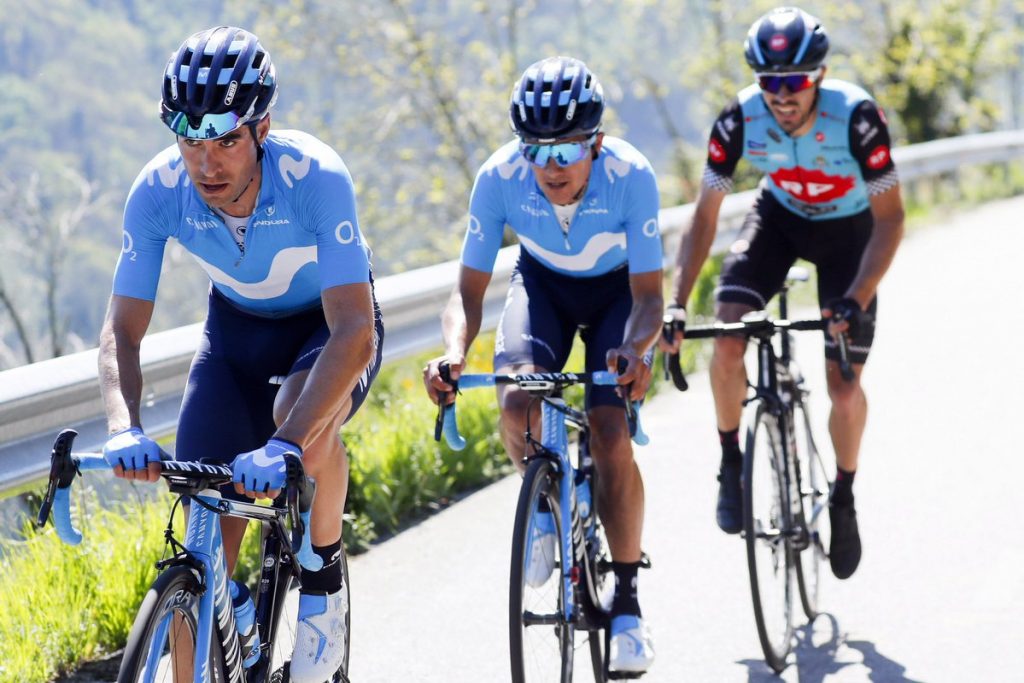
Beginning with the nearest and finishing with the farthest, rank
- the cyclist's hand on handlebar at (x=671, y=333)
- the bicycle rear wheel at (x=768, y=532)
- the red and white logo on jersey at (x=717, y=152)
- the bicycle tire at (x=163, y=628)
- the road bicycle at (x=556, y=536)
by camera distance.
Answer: the bicycle tire at (x=163, y=628) < the road bicycle at (x=556, y=536) < the bicycle rear wheel at (x=768, y=532) < the cyclist's hand on handlebar at (x=671, y=333) < the red and white logo on jersey at (x=717, y=152)

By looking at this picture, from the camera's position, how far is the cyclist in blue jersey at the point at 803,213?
546 centimetres

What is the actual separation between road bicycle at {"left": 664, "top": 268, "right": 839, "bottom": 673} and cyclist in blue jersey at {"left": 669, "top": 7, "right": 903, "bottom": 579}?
14 centimetres

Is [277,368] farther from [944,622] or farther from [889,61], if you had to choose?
[889,61]

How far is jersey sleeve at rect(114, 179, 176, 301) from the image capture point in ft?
12.7

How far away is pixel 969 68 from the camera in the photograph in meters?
24.4

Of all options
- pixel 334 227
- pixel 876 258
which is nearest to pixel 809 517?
pixel 876 258

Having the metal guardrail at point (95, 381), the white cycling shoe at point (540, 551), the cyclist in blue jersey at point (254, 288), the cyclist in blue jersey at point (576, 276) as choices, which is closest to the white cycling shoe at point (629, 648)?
the cyclist in blue jersey at point (576, 276)

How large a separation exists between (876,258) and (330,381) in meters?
2.74

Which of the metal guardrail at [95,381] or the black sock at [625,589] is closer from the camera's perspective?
the black sock at [625,589]

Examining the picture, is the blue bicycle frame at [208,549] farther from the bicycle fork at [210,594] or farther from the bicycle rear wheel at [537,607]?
the bicycle rear wheel at [537,607]

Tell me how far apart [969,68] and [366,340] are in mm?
22904

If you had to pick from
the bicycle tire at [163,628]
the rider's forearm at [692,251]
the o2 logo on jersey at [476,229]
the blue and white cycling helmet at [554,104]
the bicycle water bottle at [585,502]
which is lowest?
the bicycle tire at [163,628]

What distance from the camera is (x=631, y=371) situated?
4.13 m

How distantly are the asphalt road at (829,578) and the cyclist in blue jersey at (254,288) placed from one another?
4.25ft
